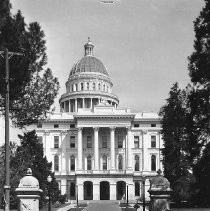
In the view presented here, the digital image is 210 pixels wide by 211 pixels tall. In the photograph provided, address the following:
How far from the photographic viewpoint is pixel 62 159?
10381cm

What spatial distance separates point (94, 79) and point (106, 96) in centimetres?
548

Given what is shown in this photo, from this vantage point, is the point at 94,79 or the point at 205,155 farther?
the point at 94,79

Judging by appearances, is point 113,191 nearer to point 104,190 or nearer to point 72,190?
point 104,190

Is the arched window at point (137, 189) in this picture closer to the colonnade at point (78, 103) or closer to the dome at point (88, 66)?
the colonnade at point (78, 103)

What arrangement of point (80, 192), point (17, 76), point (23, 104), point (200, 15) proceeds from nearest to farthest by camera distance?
point (17, 76), point (23, 104), point (200, 15), point (80, 192)

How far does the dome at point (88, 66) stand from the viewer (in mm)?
133000

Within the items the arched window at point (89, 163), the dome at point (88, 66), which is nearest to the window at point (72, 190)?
the arched window at point (89, 163)

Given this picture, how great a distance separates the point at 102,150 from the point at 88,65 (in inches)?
1413

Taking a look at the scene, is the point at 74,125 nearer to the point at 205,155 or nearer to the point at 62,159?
the point at 62,159

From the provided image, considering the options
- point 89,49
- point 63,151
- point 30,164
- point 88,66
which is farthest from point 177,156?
point 89,49

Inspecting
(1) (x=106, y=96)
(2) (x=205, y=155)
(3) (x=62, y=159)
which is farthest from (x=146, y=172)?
(2) (x=205, y=155)

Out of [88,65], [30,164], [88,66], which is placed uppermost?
[88,65]

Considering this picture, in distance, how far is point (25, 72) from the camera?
91.3 ft

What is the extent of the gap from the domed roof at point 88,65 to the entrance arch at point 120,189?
39375mm
